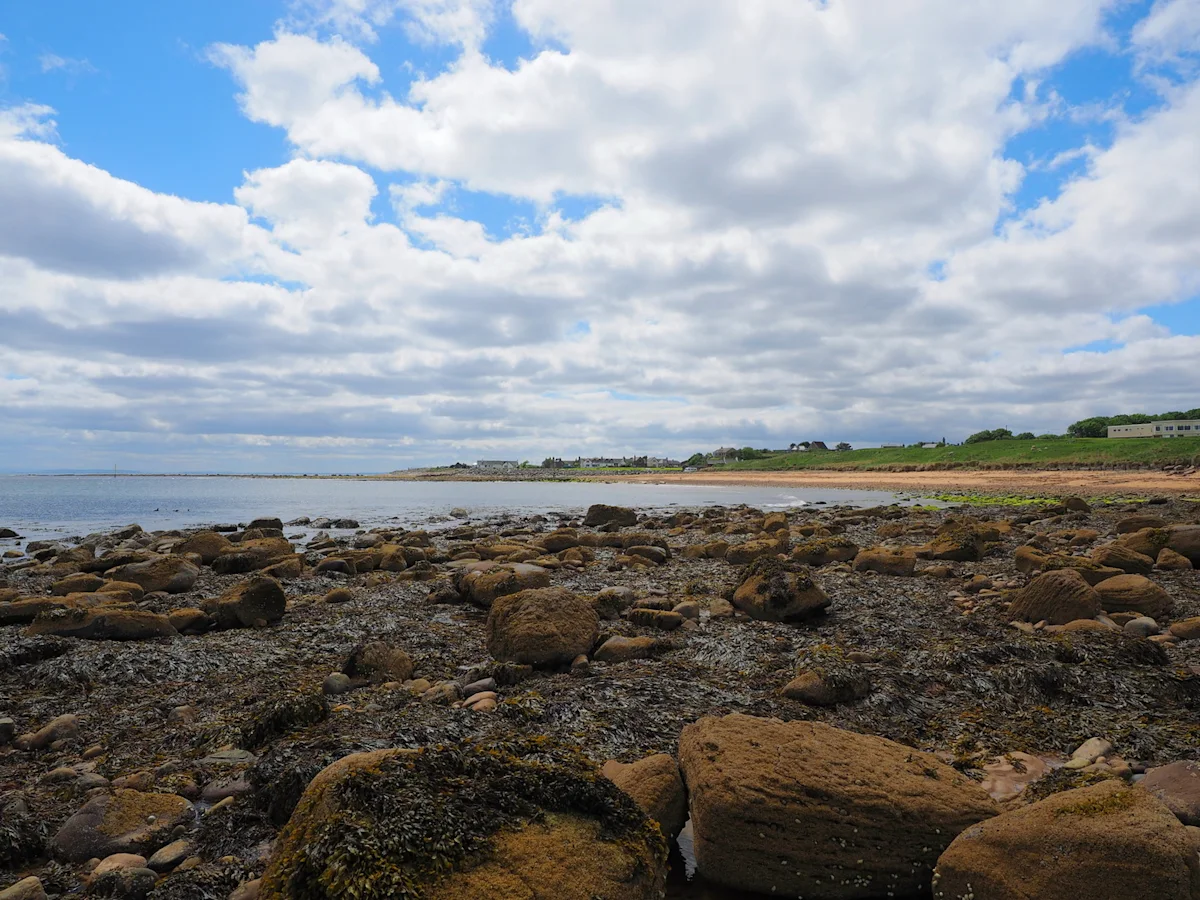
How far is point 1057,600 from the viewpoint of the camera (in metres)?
9.15

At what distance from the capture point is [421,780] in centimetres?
352

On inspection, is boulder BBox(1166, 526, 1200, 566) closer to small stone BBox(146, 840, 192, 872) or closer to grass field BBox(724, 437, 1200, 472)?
small stone BBox(146, 840, 192, 872)

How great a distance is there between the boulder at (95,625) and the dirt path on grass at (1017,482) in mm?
45464

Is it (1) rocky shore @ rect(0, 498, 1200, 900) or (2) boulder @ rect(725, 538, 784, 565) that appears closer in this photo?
(1) rocky shore @ rect(0, 498, 1200, 900)

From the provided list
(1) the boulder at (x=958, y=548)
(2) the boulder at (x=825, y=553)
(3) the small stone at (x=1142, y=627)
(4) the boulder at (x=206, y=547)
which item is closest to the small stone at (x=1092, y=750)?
(3) the small stone at (x=1142, y=627)

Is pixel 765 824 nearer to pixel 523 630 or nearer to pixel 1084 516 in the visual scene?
pixel 523 630

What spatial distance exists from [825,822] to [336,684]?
17.2ft

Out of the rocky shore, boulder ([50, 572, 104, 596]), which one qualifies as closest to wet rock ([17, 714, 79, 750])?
the rocky shore

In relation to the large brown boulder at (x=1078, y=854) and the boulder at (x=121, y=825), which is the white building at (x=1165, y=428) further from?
the boulder at (x=121, y=825)

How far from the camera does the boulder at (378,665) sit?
25.2 ft

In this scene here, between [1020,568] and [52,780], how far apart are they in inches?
565

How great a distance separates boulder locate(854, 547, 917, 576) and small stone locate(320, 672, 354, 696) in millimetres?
10247

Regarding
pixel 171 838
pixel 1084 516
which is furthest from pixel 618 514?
pixel 171 838

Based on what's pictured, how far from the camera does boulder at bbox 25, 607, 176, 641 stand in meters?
9.60
